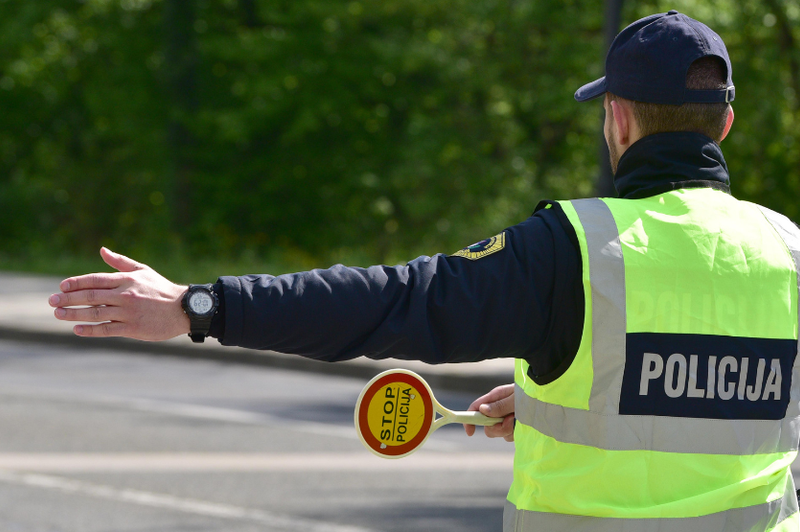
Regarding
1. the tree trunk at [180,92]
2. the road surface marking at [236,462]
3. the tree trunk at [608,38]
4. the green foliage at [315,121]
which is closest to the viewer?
the road surface marking at [236,462]

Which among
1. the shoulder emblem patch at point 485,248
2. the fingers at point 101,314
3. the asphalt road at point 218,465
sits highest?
the shoulder emblem patch at point 485,248

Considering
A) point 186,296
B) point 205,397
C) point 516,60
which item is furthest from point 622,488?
point 516,60

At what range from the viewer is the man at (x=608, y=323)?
1.73 m

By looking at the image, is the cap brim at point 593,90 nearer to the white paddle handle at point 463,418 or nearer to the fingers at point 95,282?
the white paddle handle at point 463,418

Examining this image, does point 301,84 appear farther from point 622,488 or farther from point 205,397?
point 622,488

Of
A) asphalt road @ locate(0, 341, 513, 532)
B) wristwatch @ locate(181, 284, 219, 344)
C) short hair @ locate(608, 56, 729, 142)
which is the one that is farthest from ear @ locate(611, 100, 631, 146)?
asphalt road @ locate(0, 341, 513, 532)

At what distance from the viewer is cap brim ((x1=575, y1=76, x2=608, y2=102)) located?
2.02 meters

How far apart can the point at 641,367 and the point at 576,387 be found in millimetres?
107

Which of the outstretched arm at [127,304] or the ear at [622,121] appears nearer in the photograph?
the outstretched arm at [127,304]

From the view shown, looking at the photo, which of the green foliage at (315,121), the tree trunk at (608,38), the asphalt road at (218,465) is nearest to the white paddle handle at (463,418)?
the asphalt road at (218,465)

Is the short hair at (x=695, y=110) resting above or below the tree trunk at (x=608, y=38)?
below

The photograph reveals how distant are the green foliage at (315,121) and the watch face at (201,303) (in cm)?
1821

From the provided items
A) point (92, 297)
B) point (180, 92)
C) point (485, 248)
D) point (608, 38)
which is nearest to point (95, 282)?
point (92, 297)

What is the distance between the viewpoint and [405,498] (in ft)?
19.8
